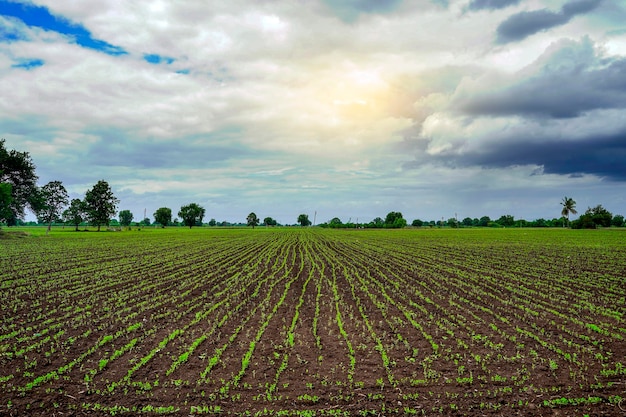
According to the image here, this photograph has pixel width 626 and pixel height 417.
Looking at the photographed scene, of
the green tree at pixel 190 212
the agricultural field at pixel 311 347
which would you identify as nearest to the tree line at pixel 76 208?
the green tree at pixel 190 212

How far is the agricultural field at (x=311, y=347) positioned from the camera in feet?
27.2

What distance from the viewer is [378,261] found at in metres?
33.1

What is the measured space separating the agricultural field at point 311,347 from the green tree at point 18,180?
56916 millimetres

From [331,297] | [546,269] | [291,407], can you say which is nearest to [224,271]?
[331,297]

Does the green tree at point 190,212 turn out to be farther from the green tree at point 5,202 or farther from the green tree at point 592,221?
the green tree at point 592,221

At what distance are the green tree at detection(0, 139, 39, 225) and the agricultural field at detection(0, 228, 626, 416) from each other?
5692 cm

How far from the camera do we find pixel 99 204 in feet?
341

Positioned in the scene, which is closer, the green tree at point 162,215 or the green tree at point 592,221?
the green tree at point 592,221

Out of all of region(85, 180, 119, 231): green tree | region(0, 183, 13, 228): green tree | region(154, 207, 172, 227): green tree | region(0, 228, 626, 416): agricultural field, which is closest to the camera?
region(0, 228, 626, 416): agricultural field

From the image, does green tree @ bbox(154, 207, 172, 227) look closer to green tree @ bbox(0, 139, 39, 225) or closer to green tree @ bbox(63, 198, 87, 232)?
green tree @ bbox(63, 198, 87, 232)

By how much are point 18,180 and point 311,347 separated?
7847 centimetres

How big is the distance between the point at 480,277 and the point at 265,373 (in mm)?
18502

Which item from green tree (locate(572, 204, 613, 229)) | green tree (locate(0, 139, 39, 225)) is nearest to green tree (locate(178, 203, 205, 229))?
green tree (locate(0, 139, 39, 225))

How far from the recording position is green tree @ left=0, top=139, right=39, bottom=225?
6644 cm
